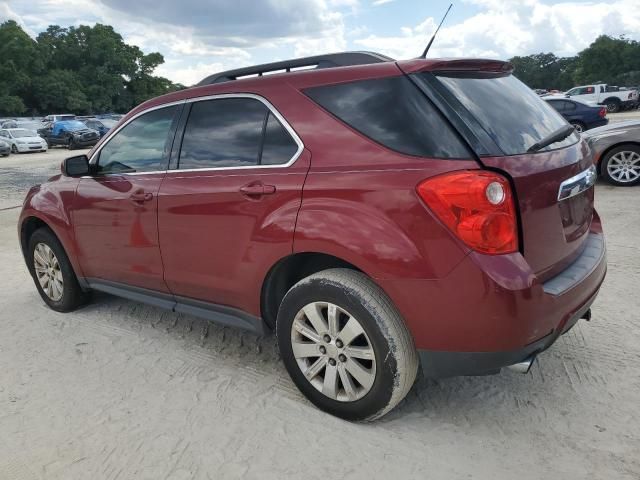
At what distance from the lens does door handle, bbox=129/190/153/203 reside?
3.41 metres

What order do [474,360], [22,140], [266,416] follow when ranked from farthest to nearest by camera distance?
[22,140] → [266,416] → [474,360]

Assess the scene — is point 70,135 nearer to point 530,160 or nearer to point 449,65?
point 449,65

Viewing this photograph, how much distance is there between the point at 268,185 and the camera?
9.15 ft

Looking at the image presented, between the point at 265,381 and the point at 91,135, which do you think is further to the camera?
the point at 91,135

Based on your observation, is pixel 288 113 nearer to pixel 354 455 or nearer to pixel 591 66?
pixel 354 455

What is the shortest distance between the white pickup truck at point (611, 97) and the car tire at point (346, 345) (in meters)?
34.7

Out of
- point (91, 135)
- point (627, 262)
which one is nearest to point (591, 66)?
point (91, 135)

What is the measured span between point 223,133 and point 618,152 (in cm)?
784

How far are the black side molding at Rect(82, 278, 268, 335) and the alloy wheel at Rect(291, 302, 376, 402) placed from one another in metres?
0.37

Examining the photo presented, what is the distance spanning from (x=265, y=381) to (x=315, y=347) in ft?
2.03

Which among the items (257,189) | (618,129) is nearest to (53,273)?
(257,189)

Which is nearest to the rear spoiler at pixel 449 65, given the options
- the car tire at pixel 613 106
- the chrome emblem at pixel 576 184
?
the chrome emblem at pixel 576 184

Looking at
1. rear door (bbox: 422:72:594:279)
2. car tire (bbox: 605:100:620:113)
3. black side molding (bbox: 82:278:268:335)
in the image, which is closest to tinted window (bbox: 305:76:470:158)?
rear door (bbox: 422:72:594:279)

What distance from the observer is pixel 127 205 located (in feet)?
11.7
